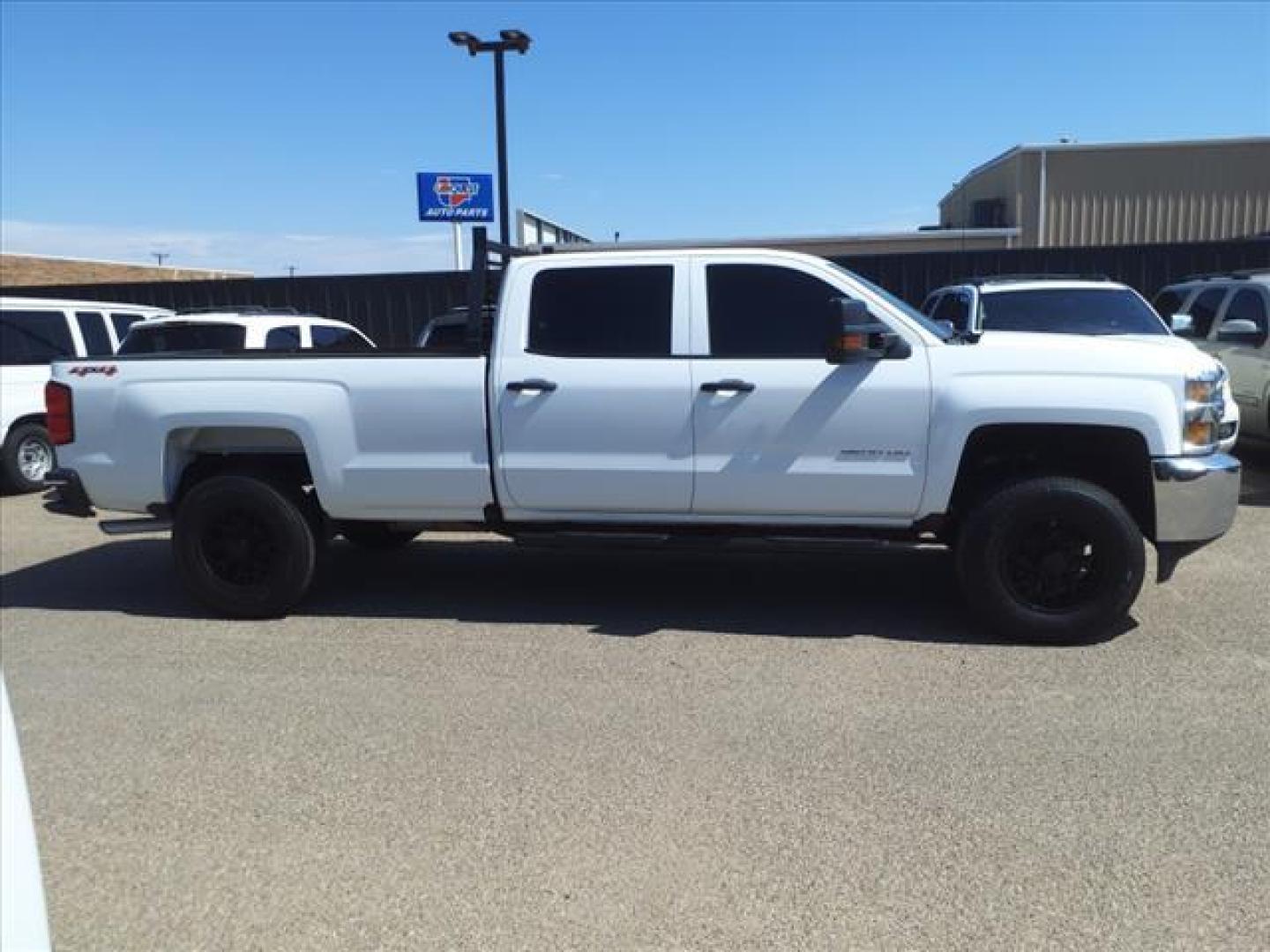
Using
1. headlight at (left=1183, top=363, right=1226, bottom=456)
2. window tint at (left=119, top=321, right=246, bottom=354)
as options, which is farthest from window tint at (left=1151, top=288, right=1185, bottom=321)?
window tint at (left=119, top=321, right=246, bottom=354)

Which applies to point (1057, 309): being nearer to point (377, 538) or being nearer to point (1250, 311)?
point (1250, 311)

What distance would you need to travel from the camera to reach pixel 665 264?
223 inches

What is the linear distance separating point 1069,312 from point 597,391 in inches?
225

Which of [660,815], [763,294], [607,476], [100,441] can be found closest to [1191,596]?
[763,294]

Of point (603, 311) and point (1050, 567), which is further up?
point (603, 311)

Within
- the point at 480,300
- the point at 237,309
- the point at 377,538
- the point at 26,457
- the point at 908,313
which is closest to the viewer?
the point at 908,313

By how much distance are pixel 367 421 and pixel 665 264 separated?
186 cm

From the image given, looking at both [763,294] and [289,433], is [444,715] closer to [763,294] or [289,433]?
[289,433]

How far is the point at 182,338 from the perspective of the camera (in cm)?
950

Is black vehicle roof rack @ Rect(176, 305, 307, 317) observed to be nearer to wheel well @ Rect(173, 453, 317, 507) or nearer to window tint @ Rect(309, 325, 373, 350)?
window tint @ Rect(309, 325, 373, 350)

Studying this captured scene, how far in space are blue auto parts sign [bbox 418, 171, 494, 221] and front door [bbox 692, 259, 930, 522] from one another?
15.9 m

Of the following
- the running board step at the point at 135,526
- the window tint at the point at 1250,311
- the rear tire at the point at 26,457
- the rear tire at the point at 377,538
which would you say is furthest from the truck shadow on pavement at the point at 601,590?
the window tint at the point at 1250,311

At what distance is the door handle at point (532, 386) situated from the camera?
5.57 m

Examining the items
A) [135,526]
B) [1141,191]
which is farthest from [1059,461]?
[1141,191]
